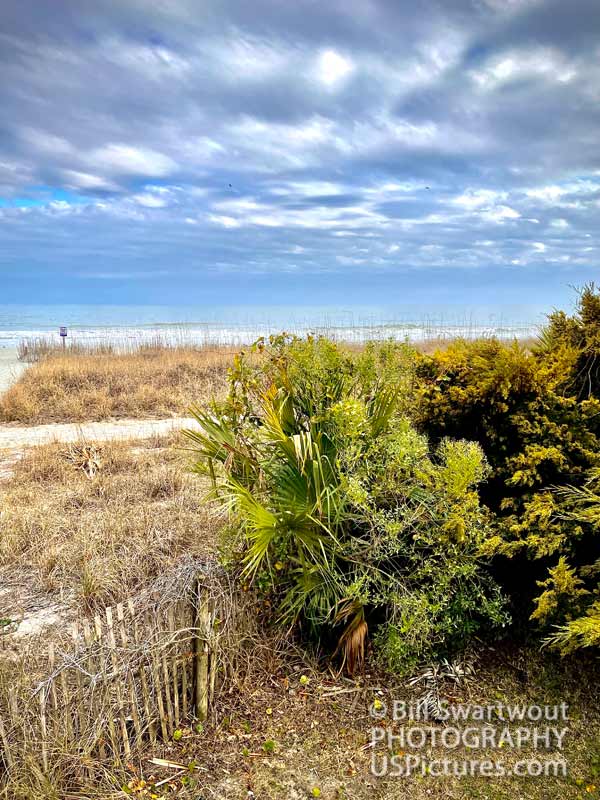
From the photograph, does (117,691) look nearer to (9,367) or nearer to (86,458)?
(86,458)

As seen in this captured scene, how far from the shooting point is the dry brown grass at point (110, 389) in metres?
11.2

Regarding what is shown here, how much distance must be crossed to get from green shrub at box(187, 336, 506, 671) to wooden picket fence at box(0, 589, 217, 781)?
503 mm

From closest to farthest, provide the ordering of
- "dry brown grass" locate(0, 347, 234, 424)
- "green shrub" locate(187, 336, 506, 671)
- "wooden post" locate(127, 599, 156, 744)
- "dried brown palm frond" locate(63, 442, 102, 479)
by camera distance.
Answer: "wooden post" locate(127, 599, 156, 744) → "green shrub" locate(187, 336, 506, 671) → "dried brown palm frond" locate(63, 442, 102, 479) → "dry brown grass" locate(0, 347, 234, 424)

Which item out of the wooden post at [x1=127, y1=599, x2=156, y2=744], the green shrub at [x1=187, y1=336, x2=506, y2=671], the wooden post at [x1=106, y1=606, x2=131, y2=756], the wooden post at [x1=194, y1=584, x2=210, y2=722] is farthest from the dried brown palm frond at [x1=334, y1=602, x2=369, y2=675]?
the wooden post at [x1=106, y1=606, x2=131, y2=756]

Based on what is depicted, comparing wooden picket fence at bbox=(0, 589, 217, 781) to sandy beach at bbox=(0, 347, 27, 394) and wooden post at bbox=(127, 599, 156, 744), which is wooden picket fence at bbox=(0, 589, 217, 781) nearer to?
wooden post at bbox=(127, 599, 156, 744)

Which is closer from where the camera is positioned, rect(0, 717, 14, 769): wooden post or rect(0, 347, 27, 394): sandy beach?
rect(0, 717, 14, 769): wooden post

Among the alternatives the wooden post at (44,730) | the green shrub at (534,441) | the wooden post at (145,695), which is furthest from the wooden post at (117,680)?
the green shrub at (534,441)

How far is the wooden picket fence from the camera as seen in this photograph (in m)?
2.64

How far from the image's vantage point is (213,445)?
349 cm

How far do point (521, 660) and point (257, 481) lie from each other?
1.90 meters

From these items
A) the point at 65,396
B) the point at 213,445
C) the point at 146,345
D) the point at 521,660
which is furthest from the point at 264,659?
the point at 146,345

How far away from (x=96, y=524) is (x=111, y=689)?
2.56 metres

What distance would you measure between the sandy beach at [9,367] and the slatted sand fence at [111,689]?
12.7 metres

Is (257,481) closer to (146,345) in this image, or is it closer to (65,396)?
(65,396)
